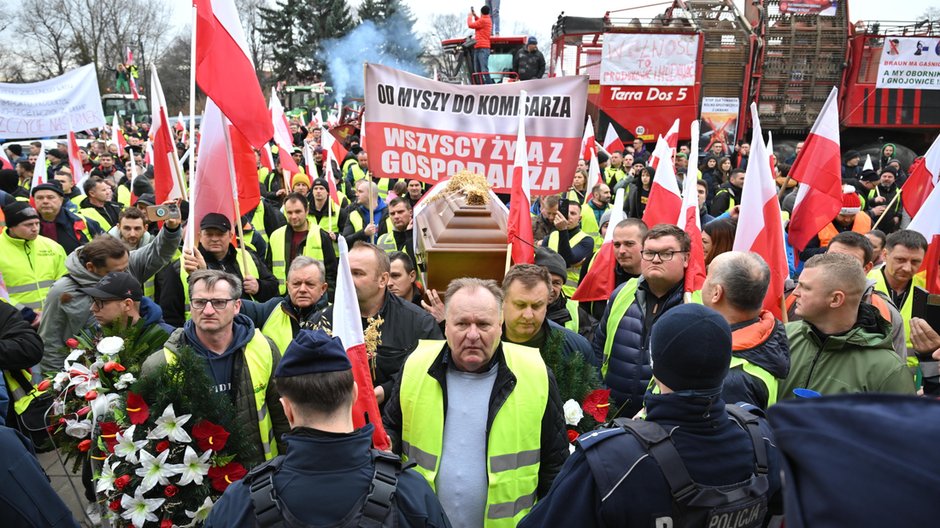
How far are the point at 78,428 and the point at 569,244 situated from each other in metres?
4.53

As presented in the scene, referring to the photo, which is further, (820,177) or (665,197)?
(820,177)

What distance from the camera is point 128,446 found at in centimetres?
326

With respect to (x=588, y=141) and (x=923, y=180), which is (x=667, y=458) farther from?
(x=588, y=141)

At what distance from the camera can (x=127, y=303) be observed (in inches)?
159

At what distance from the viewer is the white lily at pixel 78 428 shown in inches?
139

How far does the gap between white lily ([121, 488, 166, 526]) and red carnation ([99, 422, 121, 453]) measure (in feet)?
0.89

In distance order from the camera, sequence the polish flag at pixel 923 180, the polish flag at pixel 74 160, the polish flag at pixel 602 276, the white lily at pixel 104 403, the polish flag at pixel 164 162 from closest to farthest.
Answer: the white lily at pixel 104 403 → the polish flag at pixel 602 276 → the polish flag at pixel 164 162 → the polish flag at pixel 923 180 → the polish flag at pixel 74 160

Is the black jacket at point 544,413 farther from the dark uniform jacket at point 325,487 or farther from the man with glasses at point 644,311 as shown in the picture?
the man with glasses at point 644,311

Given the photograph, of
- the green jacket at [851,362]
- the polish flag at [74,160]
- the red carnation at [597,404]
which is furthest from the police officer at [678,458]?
the polish flag at [74,160]

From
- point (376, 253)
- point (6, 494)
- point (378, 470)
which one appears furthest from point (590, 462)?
point (376, 253)

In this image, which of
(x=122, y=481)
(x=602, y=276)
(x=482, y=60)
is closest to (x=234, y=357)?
(x=122, y=481)

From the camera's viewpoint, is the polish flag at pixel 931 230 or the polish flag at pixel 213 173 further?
the polish flag at pixel 213 173

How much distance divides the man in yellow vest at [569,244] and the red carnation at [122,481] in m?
4.28

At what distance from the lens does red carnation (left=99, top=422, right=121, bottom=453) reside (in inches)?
131
